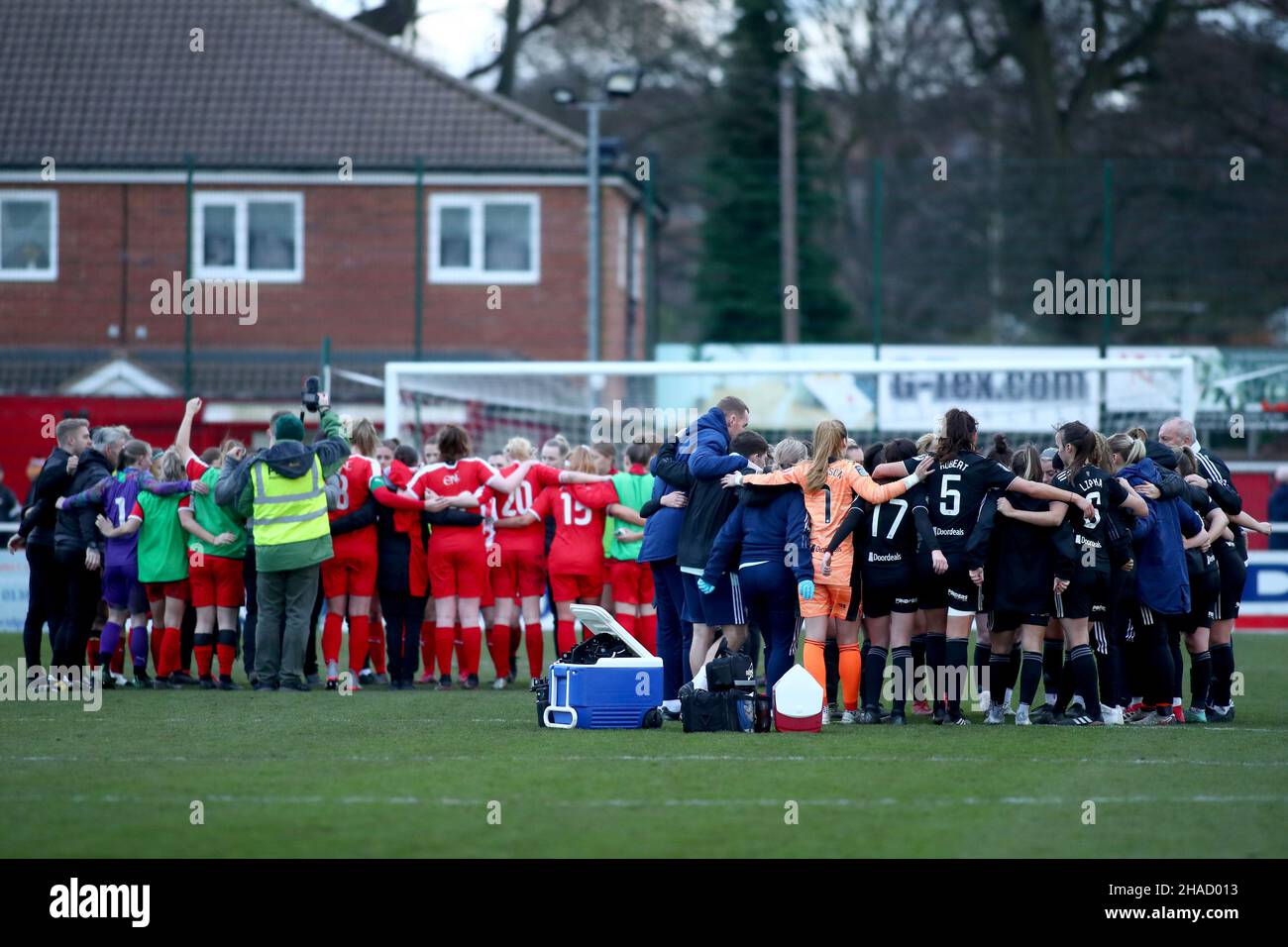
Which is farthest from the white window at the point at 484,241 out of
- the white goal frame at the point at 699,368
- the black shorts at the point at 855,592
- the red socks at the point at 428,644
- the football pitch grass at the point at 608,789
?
the black shorts at the point at 855,592

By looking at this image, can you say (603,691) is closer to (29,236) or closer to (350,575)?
(350,575)

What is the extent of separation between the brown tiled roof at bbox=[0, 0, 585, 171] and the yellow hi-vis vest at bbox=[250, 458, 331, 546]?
18066mm

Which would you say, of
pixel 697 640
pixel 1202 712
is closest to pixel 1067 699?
pixel 1202 712

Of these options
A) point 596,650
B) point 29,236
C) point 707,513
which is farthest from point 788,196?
point 596,650

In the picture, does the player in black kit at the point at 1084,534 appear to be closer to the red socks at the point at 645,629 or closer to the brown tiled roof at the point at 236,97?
the red socks at the point at 645,629

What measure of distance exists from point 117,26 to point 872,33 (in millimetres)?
17249

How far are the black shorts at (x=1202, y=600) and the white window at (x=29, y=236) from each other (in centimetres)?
2367

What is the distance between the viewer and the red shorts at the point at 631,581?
14078 millimetres

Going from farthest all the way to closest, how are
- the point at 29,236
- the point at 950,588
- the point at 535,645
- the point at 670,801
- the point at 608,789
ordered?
the point at 29,236, the point at 535,645, the point at 950,588, the point at 608,789, the point at 670,801

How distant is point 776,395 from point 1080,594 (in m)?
17.5

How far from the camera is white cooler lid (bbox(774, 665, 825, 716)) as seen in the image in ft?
34.4

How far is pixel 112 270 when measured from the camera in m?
30.0

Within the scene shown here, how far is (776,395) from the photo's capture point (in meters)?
28.1

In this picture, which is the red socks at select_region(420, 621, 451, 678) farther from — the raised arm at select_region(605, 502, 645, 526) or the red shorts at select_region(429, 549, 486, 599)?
the raised arm at select_region(605, 502, 645, 526)
